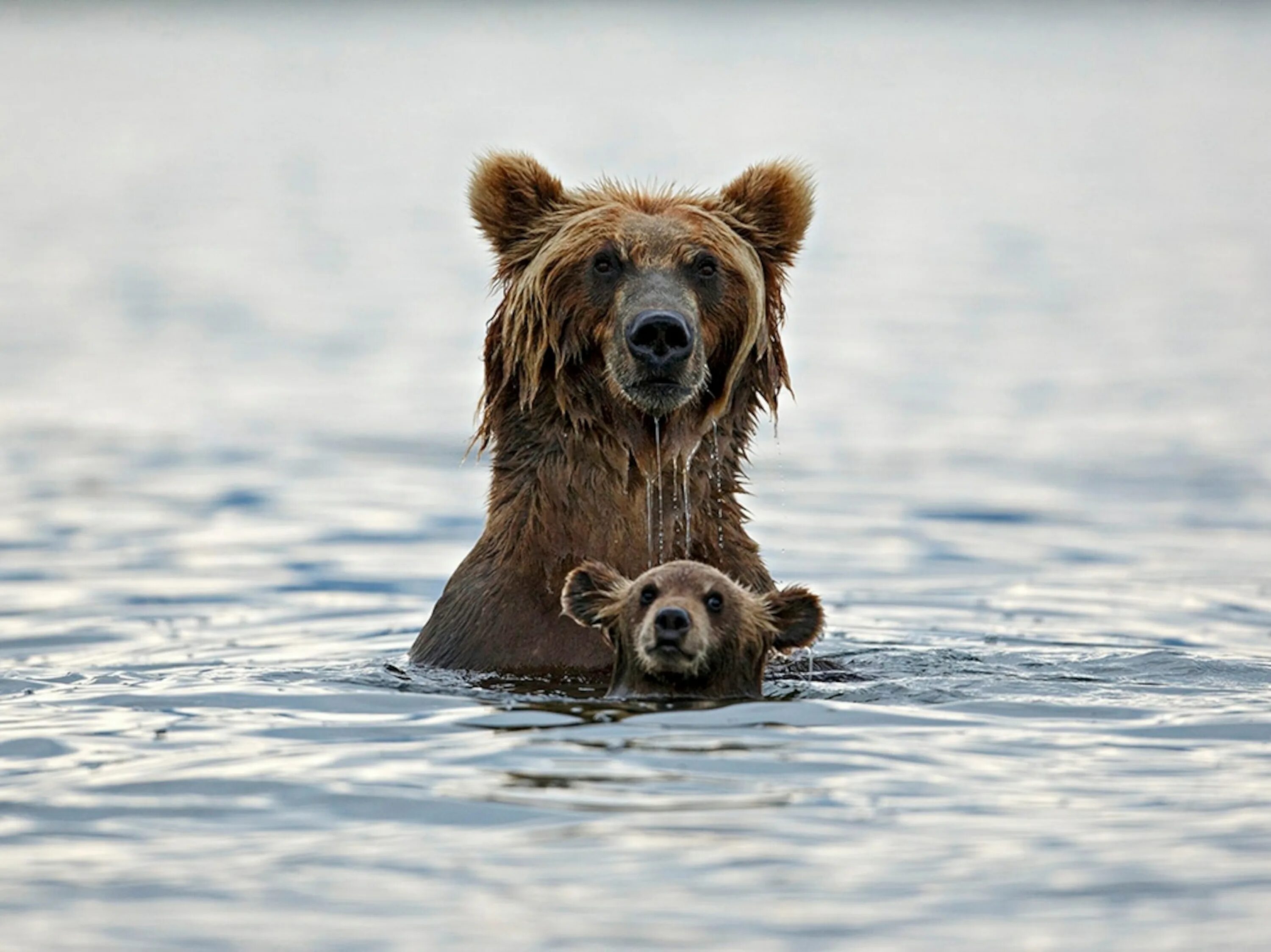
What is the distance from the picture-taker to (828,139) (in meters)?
66.4

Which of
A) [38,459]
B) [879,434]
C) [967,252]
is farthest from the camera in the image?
[967,252]

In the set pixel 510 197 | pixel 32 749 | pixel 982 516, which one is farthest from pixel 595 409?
pixel 982 516

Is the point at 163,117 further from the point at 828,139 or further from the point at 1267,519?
the point at 1267,519

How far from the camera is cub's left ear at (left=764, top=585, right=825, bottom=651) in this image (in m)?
10.3

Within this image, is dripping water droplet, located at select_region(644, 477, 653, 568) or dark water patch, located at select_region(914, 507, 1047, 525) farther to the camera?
dark water patch, located at select_region(914, 507, 1047, 525)

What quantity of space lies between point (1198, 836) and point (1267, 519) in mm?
10969

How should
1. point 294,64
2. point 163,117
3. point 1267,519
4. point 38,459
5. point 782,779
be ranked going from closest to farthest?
point 782,779, point 1267,519, point 38,459, point 163,117, point 294,64

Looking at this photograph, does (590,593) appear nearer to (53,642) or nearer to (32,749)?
(32,749)

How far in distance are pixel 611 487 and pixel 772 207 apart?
5.27 ft

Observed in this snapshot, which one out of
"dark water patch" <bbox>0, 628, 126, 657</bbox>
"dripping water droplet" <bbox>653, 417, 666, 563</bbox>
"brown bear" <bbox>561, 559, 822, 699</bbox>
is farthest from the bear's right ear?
"dark water patch" <bbox>0, 628, 126, 657</bbox>

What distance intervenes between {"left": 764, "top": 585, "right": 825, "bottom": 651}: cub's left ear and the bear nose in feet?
3.81

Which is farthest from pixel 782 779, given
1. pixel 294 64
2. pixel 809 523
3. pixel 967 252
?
pixel 294 64

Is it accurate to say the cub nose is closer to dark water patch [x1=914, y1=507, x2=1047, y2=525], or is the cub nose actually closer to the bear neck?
the bear neck

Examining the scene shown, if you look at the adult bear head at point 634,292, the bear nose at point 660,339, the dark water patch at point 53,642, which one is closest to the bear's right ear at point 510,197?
the adult bear head at point 634,292
